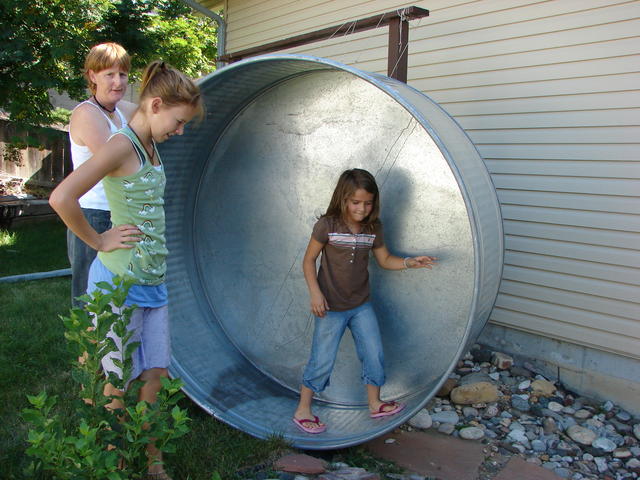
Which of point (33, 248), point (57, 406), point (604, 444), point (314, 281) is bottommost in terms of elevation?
point (604, 444)

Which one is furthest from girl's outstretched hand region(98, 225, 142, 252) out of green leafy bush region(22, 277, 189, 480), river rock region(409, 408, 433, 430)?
river rock region(409, 408, 433, 430)

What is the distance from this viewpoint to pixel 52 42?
8.55 metres

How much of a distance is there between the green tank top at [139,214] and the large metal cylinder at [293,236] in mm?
1028

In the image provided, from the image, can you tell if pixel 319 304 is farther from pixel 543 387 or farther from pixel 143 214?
pixel 543 387

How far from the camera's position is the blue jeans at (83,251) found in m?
3.04

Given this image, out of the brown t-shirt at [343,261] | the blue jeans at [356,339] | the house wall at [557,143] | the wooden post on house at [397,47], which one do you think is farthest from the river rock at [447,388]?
the wooden post on house at [397,47]

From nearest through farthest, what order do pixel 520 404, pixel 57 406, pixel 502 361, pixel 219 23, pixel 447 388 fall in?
pixel 57 406
pixel 520 404
pixel 447 388
pixel 502 361
pixel 219 23

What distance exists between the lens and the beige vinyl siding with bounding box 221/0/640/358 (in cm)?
406

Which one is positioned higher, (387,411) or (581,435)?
(387,411)

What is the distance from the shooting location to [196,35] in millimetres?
15703

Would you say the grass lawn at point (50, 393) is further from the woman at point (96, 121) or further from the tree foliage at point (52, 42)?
the tree foliage at point (52, 42)

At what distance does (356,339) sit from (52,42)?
286 inches

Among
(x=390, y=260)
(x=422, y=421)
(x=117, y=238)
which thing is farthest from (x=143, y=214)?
(x=422, y=421)

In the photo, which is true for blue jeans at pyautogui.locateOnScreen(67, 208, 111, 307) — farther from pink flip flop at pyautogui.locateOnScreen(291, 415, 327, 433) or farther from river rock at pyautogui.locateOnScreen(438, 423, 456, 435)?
river rock at pyautogui.locateOnScreen(438, 423, 456, 435)
